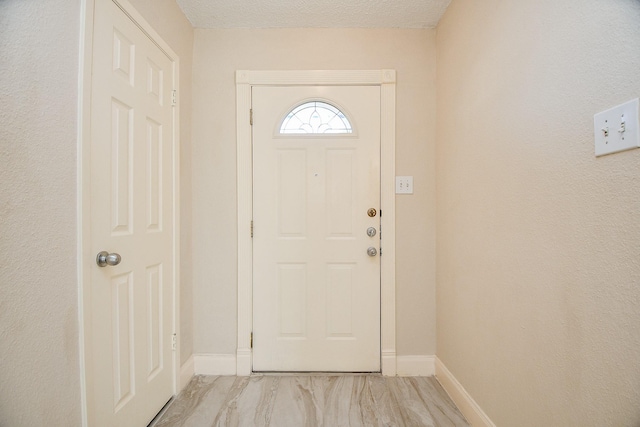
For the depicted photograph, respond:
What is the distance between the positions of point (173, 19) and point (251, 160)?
957mm

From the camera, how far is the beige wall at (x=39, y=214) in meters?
0.80

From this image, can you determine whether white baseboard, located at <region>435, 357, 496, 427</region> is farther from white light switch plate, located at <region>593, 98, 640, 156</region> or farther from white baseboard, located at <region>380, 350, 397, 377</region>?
white light switch plate, located at <region>593, 98, 640, 156</region>

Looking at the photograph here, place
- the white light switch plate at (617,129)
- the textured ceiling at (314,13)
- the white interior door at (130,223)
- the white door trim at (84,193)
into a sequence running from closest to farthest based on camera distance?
1. the white light switch plate at (617,129)
2. the white door trim at (84,193)
3. the white interior door at (130,223)
4. the textured ceiling at (314,13)

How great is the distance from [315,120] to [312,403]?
5.98 feet

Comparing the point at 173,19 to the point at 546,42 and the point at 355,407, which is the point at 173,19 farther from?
the point at 355,407

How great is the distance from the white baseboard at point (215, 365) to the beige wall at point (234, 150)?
56 millimetres

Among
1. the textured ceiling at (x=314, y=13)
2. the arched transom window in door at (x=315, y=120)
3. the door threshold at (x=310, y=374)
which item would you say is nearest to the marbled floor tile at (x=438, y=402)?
the door threshold at (x=310, y=374)

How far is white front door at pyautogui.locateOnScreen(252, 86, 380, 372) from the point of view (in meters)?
1.96

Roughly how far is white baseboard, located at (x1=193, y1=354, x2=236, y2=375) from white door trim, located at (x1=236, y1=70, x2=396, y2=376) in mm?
143

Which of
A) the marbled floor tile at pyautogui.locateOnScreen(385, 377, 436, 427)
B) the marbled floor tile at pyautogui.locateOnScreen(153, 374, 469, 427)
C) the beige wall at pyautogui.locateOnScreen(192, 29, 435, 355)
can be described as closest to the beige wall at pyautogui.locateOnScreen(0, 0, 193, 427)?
the marbled floor tile at pyautogui.locateOnScreen(153, 374, 469, 427)

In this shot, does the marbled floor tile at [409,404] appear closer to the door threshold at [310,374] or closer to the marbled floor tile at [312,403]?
the marbled floor tile at [312,403]

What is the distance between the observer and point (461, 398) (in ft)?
5.17

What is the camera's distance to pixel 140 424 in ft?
4.55

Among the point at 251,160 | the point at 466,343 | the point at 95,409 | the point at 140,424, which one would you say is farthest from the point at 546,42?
the point at 140,424
